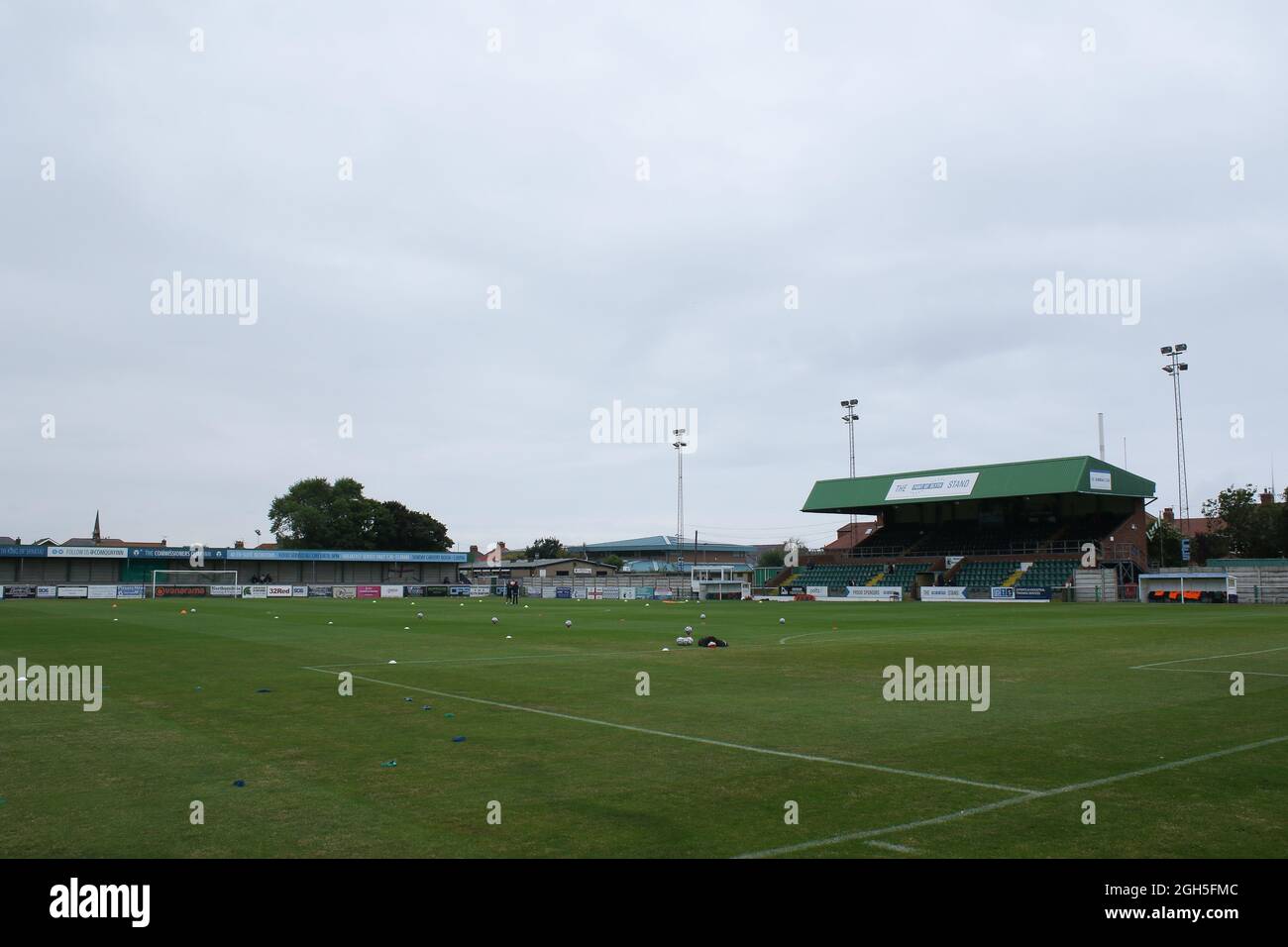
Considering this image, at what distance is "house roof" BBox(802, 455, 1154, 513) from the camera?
75312mm

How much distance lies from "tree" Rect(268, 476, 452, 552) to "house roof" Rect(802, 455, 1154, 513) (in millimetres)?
78017

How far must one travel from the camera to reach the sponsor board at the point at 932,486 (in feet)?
276

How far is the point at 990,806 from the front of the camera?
8.27 meters

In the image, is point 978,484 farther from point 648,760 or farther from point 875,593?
point 648,760

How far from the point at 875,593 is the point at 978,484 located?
46.5ft

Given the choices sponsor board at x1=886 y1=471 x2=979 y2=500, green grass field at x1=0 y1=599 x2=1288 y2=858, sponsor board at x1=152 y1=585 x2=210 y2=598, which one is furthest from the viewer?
sponsor board at x1=886 y1=471 x2=979 y2=500

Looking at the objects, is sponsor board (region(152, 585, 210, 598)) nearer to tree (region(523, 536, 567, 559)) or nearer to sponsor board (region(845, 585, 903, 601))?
sponsor board (region(845, 585, 903, 601))

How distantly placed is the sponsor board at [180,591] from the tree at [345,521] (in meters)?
55.5

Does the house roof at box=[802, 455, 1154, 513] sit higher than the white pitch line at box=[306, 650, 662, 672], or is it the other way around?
the house roof at box=[802, 455, 1154, 513]

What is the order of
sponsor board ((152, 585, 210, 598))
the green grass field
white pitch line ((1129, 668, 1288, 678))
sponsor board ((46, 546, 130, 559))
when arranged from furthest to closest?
1. sponsor board ((46, 546, 130, 559))
2. sponsor board ((152, 585, 210, 598))
3. white pitch line ((1129, 668, 1288, 678))
4. the green grass field

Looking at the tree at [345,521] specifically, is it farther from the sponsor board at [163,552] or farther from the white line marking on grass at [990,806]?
the white line marking on grass at [990,806]

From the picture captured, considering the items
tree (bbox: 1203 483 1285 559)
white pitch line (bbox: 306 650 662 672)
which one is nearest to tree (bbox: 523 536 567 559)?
tree (bbox: 1203 483 1285 559)

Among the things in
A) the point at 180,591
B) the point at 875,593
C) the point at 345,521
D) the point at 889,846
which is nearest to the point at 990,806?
the point at 889,846

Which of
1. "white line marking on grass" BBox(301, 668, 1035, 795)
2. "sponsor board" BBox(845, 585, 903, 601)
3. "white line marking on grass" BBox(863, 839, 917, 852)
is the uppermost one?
"white line marking on grass" BBox(863, 839, 917, 852)
